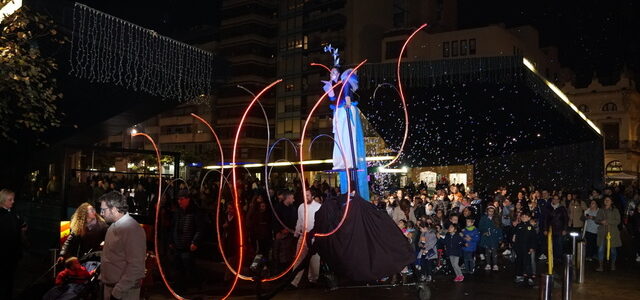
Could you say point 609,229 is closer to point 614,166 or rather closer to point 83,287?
point 83,287

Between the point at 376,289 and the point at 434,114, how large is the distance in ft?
51.1

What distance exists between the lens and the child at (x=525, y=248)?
12.0 meters

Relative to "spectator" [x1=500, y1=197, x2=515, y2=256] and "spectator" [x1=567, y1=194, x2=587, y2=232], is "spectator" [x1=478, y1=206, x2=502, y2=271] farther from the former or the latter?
"spectator" [x1=567, y1=194, x2=587, y2=232]

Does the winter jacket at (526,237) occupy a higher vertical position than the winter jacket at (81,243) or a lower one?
lower

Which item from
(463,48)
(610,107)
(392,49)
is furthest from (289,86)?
(610,107)

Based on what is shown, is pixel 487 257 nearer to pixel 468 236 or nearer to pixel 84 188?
pixel 468 236

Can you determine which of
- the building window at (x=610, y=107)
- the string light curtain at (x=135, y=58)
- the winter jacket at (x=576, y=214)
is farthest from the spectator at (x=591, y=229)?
the building window at (x=610, y=107)

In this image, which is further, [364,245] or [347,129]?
[347,129]

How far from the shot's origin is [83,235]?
27.6ft

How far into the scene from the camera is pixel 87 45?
45.6 feet

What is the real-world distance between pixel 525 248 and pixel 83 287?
8.91 metres

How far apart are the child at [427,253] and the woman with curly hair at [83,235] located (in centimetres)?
673

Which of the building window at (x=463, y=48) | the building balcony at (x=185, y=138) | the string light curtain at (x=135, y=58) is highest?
the building window at (x=463, y=48)

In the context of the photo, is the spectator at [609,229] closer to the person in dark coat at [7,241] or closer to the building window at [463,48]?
the person in dark coat at [7,241]
